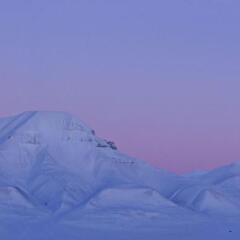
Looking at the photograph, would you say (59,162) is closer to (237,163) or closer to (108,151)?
(108,151)

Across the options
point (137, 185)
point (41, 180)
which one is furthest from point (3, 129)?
point (137, 185)

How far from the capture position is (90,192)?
227 feet

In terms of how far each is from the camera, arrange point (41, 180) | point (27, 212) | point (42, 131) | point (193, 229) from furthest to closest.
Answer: point (42, 131) → point (41, 180) → point (27, 212) → point (193, 229)

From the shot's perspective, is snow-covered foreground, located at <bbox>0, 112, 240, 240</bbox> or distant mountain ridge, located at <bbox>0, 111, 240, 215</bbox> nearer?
snow-covered foreground, located at <bbox>0, 112, 240, 240</bbox>

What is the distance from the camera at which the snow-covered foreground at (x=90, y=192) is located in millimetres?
55188

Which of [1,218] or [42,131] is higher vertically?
[42,131]

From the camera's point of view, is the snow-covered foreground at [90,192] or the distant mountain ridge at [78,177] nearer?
the snow-covered foreground at [90,192]

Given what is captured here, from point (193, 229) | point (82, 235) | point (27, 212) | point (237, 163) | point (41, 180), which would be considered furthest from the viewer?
point (237, 163)

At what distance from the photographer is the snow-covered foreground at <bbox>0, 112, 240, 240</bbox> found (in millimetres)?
55188

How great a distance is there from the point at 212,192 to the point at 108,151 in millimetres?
12137

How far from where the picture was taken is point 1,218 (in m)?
58.4

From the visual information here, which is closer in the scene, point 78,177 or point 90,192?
point 90,192

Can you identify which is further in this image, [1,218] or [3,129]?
[3,129]

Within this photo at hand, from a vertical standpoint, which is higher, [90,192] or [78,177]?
[78,177]
